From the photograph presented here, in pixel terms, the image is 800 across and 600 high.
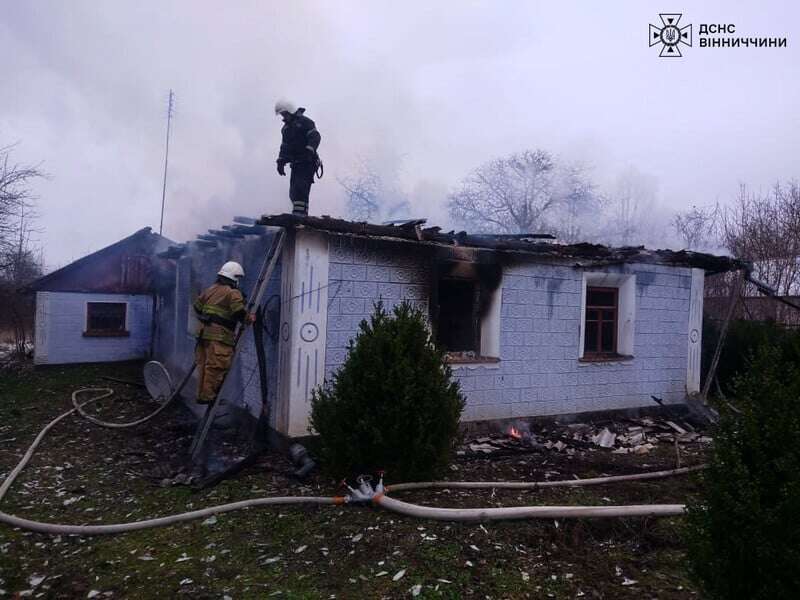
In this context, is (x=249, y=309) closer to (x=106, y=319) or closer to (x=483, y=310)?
(x=483, y=310)

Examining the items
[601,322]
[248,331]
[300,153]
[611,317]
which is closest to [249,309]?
[248,331]

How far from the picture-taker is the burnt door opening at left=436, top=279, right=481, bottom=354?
8.27m

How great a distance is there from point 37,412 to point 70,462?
3757 mm

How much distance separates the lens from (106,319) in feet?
53.5

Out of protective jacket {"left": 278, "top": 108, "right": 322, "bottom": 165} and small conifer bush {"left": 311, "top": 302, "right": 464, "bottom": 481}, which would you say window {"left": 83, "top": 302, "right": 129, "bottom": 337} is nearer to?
protective jacket {"left": 278, "top": 108, "right": 322, "bottom": 165}

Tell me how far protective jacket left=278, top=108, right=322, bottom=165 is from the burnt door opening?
2916mm

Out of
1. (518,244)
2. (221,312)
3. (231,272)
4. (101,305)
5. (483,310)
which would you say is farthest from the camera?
(101,305)

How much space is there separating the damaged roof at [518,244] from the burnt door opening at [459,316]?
0.75 meters

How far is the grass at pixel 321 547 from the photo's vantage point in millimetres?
3713

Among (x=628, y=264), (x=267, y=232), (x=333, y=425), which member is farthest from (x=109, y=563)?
(x=628, y=264)

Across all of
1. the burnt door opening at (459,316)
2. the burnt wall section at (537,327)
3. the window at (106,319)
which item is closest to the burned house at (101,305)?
the window at (106,319)

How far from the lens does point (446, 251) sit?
7.68 metres

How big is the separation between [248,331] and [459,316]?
10.4ft

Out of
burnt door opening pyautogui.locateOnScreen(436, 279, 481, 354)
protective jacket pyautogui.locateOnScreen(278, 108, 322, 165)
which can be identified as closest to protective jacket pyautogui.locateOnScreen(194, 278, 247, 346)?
protective jacket pyautogui.locateOnScreen(278, 108, 322, 165)
